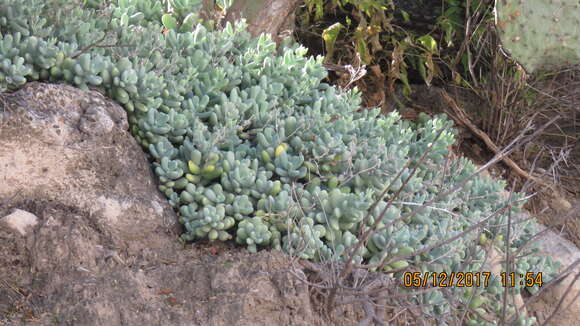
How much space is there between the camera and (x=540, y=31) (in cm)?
393

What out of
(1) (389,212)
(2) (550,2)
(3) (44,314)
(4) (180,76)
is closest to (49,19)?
(4) (180,76)

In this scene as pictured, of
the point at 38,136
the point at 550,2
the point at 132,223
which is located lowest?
the point at 132,223

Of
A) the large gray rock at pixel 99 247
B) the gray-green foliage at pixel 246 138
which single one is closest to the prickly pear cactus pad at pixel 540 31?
the gray-green foliage at pixel 246 138

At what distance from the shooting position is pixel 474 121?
456 centimetres

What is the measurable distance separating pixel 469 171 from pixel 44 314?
2213 millimetres

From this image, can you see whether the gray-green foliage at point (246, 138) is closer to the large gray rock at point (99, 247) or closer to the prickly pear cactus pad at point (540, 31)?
the large gray rock at point (99, 247)

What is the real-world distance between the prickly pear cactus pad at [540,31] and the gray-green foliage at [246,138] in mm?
871

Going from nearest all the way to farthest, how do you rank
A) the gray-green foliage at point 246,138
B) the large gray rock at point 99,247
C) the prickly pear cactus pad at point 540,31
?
the large gray rock at point 99,247, the gray-green foliage at point 246,138, the prickly pear cactus pad at point 540,31

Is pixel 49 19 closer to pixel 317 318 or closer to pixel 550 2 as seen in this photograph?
pixel 317 318

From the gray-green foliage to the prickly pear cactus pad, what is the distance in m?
0.87

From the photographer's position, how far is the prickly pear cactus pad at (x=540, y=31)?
385 centimetres

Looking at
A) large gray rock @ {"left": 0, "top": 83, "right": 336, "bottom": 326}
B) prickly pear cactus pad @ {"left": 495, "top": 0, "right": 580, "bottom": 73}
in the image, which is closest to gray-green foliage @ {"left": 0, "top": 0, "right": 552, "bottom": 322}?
large gray rock @ {"left": 0, "top": 83, "right": 336, "bottom": 326}

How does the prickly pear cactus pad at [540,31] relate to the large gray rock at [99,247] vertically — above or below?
above

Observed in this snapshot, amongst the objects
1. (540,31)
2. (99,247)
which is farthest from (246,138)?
(540,31)
